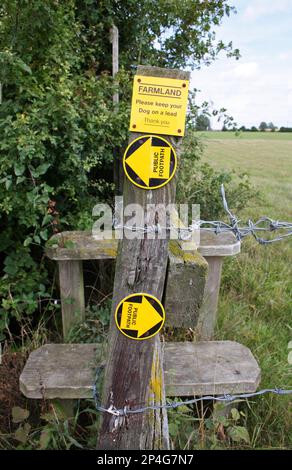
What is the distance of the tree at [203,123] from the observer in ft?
14.1

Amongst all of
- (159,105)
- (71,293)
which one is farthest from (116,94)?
(159,105)

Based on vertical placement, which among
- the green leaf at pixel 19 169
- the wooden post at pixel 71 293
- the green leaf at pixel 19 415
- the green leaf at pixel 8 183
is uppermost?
the green leaf at pixel 19 169

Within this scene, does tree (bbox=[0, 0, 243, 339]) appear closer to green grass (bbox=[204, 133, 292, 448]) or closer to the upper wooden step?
the upper wooden step

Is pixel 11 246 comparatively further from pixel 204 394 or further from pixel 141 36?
pixel 141 36

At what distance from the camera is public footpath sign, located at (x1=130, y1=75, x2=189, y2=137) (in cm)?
127

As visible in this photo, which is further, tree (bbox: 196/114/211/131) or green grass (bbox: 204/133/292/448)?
tree (bbox: 196/114/211/131)

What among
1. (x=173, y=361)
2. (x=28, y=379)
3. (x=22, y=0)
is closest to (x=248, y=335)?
(x=173, y=361)

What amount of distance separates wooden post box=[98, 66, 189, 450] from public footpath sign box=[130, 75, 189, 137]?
0.08 ft

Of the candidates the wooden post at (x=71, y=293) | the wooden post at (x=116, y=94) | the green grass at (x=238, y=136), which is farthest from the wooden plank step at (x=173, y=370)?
the green grass at (x=238, y=136)

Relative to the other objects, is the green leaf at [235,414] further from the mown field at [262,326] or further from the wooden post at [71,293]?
the wooden post at [71,293]

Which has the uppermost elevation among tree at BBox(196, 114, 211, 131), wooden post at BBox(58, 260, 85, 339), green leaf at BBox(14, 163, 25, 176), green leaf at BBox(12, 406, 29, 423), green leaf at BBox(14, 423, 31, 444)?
tree at BBox(196, 114, 211, 131)

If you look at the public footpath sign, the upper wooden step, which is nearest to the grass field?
the upper wooden step

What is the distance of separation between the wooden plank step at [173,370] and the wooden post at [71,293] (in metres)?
0.34
